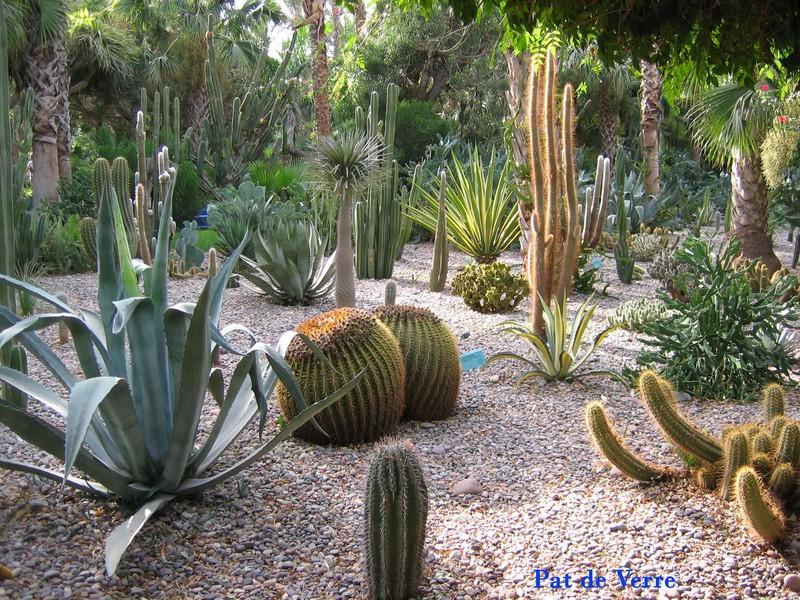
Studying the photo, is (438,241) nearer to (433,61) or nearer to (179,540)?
(179,540)

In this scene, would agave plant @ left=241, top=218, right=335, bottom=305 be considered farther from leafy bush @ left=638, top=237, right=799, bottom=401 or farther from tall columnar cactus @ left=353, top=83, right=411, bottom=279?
leafy bush @ left=638, top=237, right=799, bottom=401

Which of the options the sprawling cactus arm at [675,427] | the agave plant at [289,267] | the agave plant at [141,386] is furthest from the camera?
the agave plant at [289,267]

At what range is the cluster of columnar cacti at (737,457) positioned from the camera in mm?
2898

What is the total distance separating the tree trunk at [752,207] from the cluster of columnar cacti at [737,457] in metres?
7.36

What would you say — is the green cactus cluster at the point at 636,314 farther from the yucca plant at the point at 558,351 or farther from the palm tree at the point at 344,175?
the palm tree at the point at 344,175

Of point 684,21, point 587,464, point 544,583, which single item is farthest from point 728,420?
point 684,21

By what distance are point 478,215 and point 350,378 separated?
22.0ft

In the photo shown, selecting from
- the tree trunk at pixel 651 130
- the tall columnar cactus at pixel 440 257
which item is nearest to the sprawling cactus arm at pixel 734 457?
the tall columnar cactus at pixel 440 257

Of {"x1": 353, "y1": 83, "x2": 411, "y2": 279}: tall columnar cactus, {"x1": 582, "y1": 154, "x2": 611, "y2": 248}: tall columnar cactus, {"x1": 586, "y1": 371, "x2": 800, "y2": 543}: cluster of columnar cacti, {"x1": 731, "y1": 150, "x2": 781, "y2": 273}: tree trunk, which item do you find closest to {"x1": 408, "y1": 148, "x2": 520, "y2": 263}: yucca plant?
{"x1": 353, "y1": 83, "x2": 411, "y2": 279}: tall columnar cactus

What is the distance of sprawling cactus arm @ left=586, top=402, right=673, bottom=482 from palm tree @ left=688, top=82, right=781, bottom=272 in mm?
6321

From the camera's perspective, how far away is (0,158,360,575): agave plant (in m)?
2.88

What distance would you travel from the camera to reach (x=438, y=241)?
8.96 metres

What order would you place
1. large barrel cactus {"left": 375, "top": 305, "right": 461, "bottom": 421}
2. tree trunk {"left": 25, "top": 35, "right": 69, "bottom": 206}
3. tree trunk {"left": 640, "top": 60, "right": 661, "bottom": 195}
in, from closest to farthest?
large barrel cactus {"left": 375, "top": 305, "right": 461, "bottom": 421}
tree trunk {"left": 25, "top": 35, "right": 69, "bottom": 206}
tree trunk {"left": 640, "top": 60, "right": 661, "bottom": 195}

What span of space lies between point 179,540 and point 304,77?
32744 millimetres
